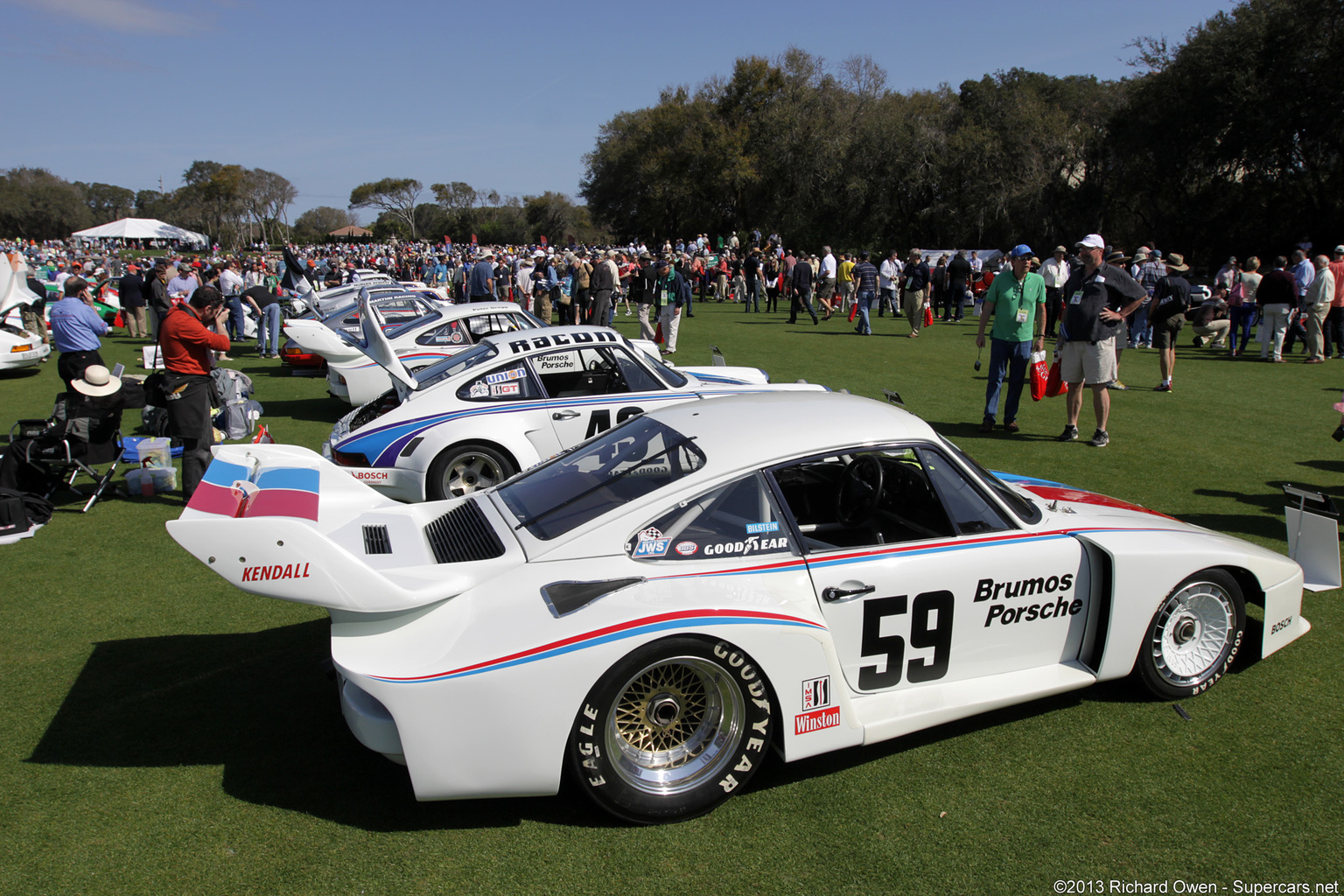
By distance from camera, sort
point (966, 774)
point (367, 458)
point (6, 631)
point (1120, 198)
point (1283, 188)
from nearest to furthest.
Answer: point (966, 774), point (6, 631), point (367, 458), point (1283, 188), point (1120, 198)

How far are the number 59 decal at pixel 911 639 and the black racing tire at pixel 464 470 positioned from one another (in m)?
4.11

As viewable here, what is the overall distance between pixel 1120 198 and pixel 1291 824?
3731cm

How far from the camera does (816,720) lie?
126 inches

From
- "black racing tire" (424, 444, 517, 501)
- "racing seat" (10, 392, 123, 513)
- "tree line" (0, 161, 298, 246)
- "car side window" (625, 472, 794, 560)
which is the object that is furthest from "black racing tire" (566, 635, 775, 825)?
"tree line" (0, 161, 298, 246)

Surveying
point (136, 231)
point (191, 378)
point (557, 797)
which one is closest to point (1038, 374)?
point (557, 797)

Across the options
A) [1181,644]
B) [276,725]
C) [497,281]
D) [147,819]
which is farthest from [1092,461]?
[497,281]

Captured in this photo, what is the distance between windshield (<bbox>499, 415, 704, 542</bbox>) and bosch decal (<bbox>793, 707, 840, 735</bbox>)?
1.04 metres

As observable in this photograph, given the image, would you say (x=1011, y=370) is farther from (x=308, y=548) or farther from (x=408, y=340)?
(x=308, y=548)

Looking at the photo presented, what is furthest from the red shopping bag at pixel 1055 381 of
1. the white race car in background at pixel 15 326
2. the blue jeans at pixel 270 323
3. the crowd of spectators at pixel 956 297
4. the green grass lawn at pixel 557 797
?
the white race car in background at pixel 15 326

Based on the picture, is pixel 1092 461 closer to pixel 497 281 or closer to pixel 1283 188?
pixel 497 281

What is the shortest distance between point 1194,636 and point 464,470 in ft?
17.2

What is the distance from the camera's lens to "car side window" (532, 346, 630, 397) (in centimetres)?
754

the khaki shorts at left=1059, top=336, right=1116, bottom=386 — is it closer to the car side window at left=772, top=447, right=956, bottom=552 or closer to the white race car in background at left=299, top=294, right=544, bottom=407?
the car side window at left=772, top=447, right=956, bottom=552

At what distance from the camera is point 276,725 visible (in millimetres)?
3779
